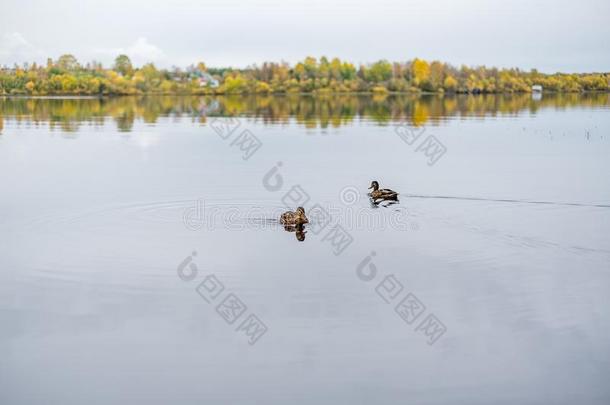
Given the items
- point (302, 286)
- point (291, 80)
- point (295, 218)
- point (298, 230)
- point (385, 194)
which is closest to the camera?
point (302, 286)

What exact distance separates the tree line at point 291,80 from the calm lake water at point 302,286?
105 meters

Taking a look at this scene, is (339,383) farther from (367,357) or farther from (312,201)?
(312,201)

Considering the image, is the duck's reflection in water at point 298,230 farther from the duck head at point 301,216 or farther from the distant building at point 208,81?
the distant building at point 208,81

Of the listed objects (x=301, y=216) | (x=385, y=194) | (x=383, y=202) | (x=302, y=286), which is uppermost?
(x=385, y=194)

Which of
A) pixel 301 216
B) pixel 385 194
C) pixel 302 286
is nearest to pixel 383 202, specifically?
pixel 385 194

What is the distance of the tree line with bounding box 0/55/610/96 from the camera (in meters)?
128

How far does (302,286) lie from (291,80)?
Answer: 5237 inches

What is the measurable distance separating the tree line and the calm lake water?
10470 cm

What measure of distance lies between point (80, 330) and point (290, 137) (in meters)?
29.1

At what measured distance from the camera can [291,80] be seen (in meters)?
144

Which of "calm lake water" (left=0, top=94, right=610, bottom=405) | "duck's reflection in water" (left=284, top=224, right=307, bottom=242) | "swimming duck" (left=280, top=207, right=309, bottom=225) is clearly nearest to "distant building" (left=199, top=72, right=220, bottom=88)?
"calm lake water" (left=0, top=94, right=610, bottom=405)

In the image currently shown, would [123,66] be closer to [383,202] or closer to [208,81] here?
[208,81]

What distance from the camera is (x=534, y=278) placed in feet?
46.0

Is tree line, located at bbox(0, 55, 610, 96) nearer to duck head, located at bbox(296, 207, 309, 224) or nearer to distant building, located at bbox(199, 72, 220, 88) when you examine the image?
distant building, located at bbox(199, 72, 220, 88)
